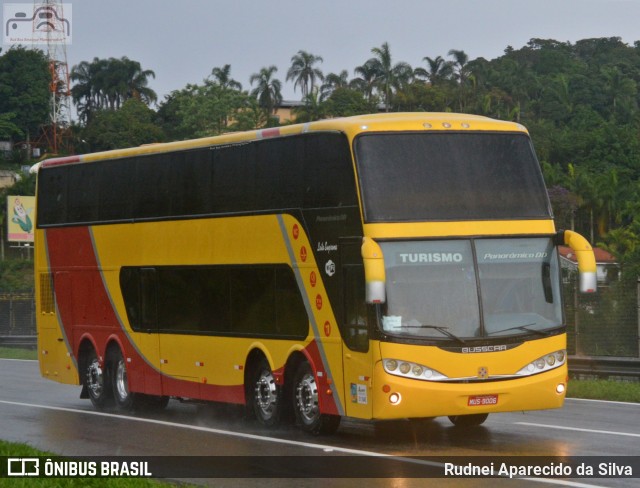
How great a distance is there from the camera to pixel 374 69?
125 metres

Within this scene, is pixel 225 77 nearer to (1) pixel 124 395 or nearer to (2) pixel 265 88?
(2) pixel 265 88

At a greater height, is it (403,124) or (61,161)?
(61,161)

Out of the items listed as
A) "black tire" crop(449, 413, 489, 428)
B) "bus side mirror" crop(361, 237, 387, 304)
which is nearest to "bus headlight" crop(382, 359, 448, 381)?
"bus side mirror" crop(361, 237, 387, 304)

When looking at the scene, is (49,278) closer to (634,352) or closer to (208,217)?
(208,217)

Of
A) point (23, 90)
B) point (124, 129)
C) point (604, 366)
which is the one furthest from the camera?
point (23, 90)

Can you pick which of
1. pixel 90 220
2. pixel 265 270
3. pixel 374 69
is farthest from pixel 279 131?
pixel 374 69

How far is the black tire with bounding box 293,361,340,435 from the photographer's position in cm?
1716

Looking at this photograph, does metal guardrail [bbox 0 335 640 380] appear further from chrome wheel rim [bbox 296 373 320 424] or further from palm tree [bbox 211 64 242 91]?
palm tree [bbox 211 64 242 91]

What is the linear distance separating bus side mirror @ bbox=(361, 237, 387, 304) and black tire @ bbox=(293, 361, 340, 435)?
2346 mm

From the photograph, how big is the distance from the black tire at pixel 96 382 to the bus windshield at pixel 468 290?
8.51 meters

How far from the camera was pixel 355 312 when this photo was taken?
16.2 meters

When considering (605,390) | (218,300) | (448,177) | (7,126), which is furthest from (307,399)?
(7,126)

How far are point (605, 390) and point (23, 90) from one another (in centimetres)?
13154

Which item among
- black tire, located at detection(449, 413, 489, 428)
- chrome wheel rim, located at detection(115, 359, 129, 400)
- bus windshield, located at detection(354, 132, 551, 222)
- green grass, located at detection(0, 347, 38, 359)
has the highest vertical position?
bus windshield, located at detection(354, 132, 551, 222)
